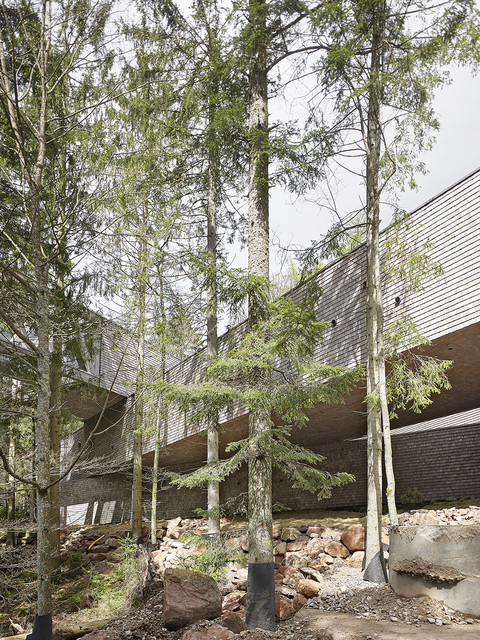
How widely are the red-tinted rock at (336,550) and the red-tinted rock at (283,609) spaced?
2.02m

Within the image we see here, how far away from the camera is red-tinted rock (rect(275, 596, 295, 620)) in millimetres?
5543

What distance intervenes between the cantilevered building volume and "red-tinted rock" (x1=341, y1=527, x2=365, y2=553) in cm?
184

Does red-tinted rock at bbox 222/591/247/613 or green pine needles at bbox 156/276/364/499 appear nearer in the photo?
green pine needles at bbox 156/276/364/499

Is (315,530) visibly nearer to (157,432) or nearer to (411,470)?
(157,432)

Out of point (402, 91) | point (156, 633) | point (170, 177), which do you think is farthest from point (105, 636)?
point (402, 91)

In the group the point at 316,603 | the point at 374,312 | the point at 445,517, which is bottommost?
the point at 316,603

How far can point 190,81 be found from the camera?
971 centimetres

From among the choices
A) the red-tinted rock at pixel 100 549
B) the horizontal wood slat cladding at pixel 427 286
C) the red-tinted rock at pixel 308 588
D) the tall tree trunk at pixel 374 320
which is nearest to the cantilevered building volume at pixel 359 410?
the horizontal wood slat cladding at pixel 427 286

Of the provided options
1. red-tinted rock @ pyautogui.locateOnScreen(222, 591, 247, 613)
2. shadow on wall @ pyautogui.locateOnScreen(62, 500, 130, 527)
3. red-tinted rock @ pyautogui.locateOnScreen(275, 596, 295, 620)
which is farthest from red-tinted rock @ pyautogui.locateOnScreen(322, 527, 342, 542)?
shadow on wall @ pyautogui.locateOnScreen(62, 500, 130, 527)

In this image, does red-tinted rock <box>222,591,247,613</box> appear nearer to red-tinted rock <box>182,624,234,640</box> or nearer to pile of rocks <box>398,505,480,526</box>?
red-tinted rock <box>182,624,234,640</box>

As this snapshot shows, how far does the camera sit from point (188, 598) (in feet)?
19.1

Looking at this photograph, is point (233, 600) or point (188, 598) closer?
point (188, 598)

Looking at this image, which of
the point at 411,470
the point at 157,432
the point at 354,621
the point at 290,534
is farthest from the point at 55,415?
the point at 411,470

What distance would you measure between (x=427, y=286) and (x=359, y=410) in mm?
3946
